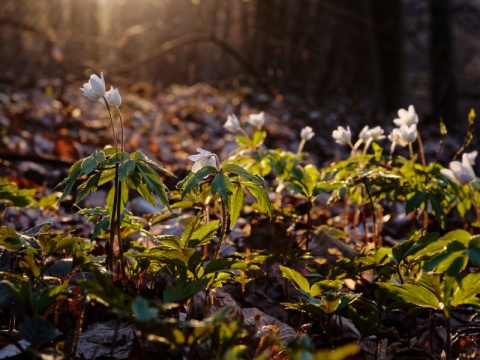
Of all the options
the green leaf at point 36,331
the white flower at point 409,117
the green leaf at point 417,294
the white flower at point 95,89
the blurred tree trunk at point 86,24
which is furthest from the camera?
the blurred tree trunk at point 86,24

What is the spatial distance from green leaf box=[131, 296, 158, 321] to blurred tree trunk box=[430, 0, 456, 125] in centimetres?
950

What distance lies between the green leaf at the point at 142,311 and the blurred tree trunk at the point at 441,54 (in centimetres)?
950

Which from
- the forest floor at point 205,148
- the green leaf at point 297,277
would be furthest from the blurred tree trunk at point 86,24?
the green leaf at point 297,277

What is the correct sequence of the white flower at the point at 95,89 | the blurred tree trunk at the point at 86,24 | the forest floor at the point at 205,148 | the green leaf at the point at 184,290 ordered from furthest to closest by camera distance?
the blurred tree trunk at the point at 86,24 → the forest floor at the point at 205,148 → the white flower at the point at 95,89 → the green leaf at the point at 184,290

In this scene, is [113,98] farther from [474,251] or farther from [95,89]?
[474,251]

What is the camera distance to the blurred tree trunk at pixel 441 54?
977 centimetres

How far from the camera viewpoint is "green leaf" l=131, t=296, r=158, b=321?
44.8 inches

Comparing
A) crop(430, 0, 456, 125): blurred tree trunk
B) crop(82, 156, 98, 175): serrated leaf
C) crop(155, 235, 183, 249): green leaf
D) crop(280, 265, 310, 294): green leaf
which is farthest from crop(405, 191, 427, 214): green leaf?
crop(430, 0, 456, 125): blurred tree trunk

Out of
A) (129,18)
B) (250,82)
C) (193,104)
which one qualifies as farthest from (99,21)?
(193,104)

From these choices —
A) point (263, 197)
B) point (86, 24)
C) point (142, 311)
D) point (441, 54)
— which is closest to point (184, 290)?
point (142, 311)

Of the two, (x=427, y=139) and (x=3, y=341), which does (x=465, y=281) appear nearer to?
(x=3, y=341)

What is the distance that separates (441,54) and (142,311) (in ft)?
34.9

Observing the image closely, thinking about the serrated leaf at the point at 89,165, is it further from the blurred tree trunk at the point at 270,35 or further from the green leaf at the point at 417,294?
the blurred tree trunk at the point at 270,35

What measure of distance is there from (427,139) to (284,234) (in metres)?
7.15
